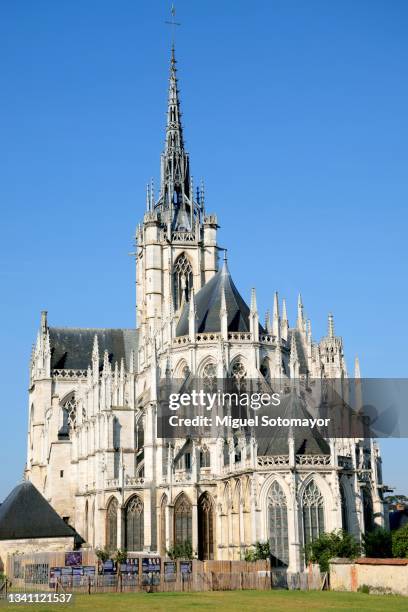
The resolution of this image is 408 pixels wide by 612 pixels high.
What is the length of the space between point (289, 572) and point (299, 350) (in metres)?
34.3

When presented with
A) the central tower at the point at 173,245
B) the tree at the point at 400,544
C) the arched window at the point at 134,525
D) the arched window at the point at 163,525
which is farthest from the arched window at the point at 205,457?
the central tower at the point at 173,245

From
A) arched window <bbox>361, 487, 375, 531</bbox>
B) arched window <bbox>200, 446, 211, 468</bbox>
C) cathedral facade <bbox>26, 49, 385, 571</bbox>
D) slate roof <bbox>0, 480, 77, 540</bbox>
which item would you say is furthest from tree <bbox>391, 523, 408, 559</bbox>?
slate roof <bbox>0, 480, 77, 540</bbox>

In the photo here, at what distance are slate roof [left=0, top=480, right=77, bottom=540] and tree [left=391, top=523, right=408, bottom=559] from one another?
1888 cm

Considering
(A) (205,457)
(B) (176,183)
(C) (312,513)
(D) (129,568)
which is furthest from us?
(B) (176,183)

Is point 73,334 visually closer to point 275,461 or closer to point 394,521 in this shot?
point 394,521

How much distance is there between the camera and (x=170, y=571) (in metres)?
41.3

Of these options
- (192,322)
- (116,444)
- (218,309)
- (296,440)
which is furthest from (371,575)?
(116,444)

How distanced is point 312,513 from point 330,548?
3.25 meters

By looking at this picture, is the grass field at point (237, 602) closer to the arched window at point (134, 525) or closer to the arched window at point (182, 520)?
the arched window at point (182, 520)

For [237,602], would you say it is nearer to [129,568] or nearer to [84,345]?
[129,568]

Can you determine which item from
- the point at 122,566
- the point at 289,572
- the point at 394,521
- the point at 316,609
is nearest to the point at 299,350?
the point at 394,521

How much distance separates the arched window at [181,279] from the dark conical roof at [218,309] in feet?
57.7

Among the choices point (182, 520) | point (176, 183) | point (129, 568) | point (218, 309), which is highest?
point (176, 183)

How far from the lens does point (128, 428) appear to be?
6469 centimetres
